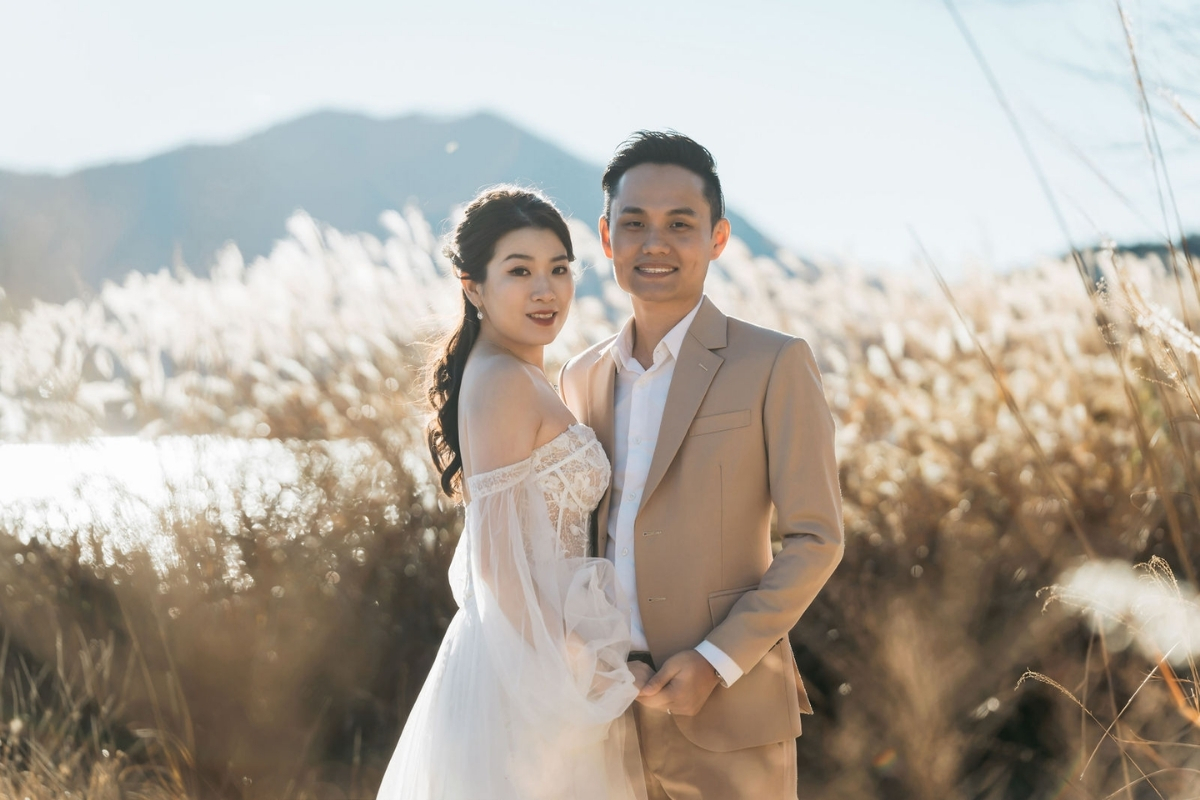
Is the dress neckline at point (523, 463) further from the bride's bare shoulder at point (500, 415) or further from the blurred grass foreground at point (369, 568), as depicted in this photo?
the blurred grass foreground at point (369, 568)

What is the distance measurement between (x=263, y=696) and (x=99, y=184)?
76.8 m

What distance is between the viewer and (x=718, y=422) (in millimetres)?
2477

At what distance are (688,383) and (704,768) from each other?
922mm

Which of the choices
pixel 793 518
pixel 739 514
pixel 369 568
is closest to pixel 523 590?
pixel 739 514

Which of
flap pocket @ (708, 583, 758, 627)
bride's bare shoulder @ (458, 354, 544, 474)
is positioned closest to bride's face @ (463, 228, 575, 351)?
bride's bare shoulder @ (458, 354, 544, 474)

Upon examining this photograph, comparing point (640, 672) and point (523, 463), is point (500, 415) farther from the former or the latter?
point (640, 672)

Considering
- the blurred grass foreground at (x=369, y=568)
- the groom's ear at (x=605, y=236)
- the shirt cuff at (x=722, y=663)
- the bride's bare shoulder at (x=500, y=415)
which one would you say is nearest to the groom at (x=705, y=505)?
the shirt cuff at (x=722, y=663)

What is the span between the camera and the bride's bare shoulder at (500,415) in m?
2.47

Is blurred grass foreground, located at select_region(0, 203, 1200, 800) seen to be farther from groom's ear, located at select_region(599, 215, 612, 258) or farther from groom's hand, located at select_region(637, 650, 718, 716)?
groom's hand, located at select_region(637, 650, 718, 716)

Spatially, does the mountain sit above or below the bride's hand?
above

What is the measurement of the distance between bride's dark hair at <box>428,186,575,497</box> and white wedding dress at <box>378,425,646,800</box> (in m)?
0.30

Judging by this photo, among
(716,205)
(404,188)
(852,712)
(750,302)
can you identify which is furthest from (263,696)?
(404,188)

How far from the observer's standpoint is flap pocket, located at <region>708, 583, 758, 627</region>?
242 centimetres

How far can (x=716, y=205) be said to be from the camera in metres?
2.75
